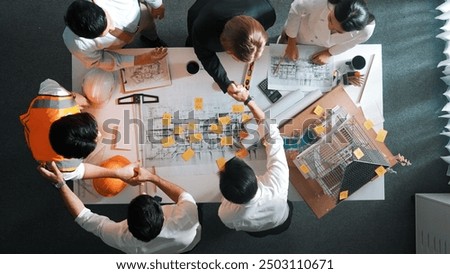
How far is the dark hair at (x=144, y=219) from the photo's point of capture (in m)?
1.75

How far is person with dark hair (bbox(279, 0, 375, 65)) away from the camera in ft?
6.04

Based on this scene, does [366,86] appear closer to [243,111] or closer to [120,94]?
[243,111]

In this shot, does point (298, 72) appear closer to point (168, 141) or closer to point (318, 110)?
point (318, 110)

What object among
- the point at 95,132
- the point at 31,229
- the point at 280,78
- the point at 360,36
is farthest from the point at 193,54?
the point at 31,229

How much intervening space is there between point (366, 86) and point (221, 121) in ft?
2.61

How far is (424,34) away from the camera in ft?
9.11

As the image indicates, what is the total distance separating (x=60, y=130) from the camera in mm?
1742

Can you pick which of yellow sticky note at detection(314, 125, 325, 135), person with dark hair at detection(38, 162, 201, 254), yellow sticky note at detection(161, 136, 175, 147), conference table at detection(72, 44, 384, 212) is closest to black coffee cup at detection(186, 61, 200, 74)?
conference table at detection(72, 44, 384, 212)

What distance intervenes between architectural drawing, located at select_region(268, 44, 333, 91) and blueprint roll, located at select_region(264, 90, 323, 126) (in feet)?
0.12

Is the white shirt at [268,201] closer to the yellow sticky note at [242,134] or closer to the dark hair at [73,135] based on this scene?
the yellow sticky note at [242,134]

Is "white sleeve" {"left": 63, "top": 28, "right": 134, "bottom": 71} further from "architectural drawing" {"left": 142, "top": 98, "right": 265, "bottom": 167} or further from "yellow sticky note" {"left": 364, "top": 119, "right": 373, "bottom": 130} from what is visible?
"yellow sticky note" {"left": 364, "top": 119, "right": 373, "bottom": 130}

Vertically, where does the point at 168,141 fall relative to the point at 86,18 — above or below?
below

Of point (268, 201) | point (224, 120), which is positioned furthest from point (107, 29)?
point (268, 201)

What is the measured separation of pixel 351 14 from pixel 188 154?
1048 mm
